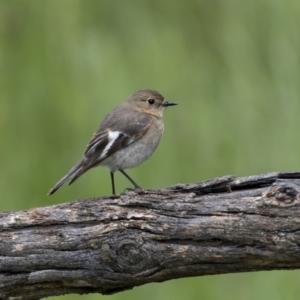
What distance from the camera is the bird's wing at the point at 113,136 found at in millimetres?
4914

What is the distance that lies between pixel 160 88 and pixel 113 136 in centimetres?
83

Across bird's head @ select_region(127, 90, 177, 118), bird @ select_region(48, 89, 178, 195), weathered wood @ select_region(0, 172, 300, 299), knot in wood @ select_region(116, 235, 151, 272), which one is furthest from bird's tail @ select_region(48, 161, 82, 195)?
knot in wood @ select_region(116, 235, 151, 272)

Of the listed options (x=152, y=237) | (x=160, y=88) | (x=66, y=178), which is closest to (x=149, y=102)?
(x=160, y=88)

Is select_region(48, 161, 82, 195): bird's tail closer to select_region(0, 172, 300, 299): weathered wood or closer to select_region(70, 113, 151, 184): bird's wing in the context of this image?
select_region(70, 113, 151, 184): bird's wing

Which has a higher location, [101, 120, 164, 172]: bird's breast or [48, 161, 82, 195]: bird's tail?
[101, 120, 164, 172]: bird's breast

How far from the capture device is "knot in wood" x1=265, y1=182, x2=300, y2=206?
Result: 343cm

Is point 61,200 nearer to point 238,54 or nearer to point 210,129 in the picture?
point 210,129

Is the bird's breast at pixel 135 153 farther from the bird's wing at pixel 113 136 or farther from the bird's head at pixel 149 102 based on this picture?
the bird's head at pixel 149 102

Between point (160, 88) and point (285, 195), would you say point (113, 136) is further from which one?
point (285, 195)

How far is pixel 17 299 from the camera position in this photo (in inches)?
143

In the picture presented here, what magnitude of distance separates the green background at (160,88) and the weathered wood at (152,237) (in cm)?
164

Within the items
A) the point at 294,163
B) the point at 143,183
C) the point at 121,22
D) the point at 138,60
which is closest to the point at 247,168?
the point at 294,163

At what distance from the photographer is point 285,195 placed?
11.3ft

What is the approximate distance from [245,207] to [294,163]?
6.40 feet
